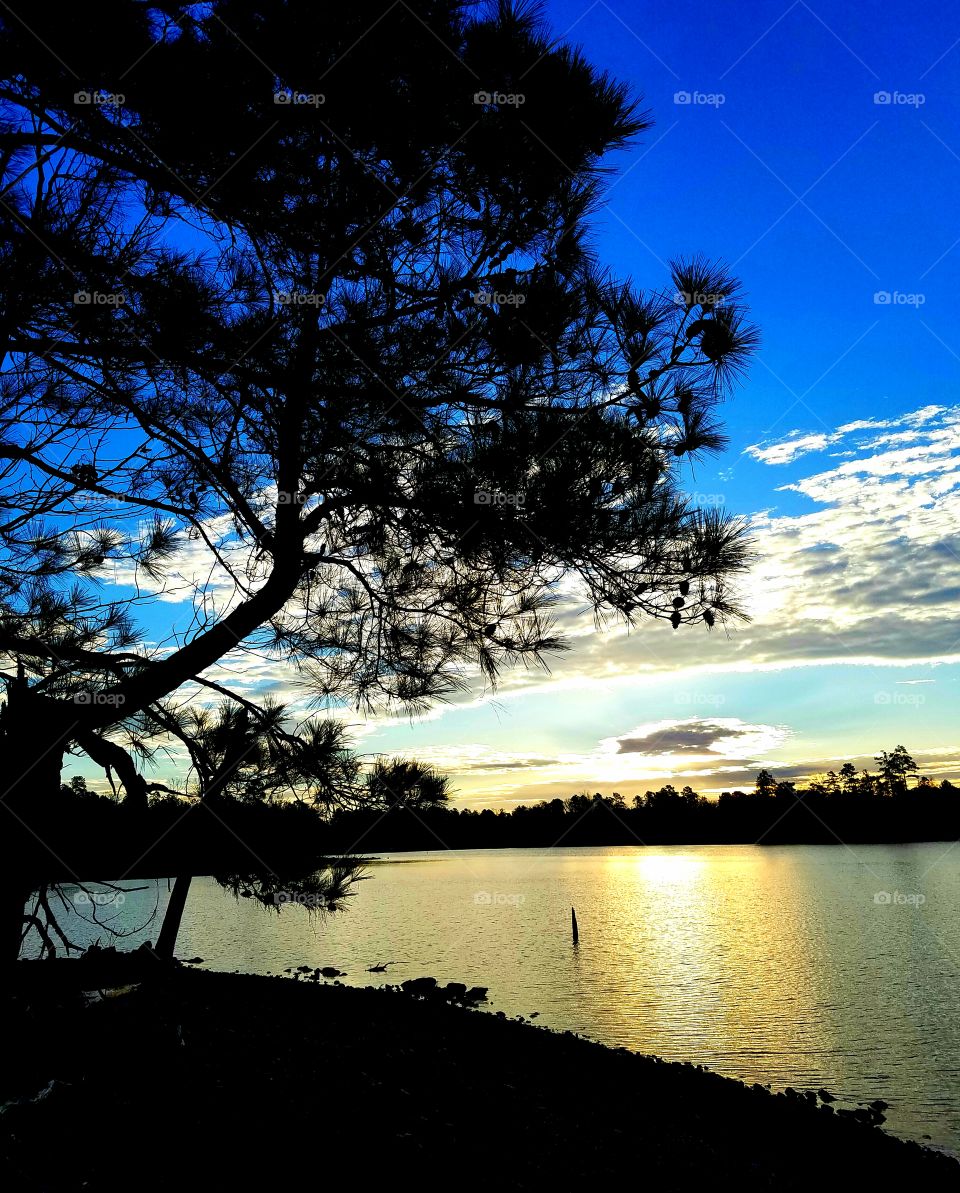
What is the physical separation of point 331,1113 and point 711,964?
20.7m

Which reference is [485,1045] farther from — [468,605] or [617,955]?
[617,955]

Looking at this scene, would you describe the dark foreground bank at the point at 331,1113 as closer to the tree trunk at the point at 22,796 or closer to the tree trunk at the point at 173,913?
the tree trunk at the point at 173,913

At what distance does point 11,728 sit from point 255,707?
4.57 ft

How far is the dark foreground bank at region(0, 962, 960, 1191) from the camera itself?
3336 mm

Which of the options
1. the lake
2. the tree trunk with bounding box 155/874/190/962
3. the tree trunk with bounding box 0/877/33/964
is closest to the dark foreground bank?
the tree trunk with bounding box 0/877/33/964

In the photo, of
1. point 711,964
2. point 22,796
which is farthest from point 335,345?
point 711,964

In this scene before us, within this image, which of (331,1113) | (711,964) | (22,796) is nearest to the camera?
(331,1113)

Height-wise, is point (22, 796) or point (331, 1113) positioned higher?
point (22, 796)

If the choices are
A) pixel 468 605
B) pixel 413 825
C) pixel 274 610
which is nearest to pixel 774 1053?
pixel 413 825

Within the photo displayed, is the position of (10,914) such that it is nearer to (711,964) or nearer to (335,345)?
(335,345)

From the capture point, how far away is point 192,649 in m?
4.85

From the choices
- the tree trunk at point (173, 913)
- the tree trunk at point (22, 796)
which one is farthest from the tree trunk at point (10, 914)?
the tree trunk at point (173, 913)

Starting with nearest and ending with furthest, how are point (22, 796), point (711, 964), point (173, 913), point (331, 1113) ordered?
point (331, 1113) < point (22, 796) < point (173, 913) < point (711, 964)

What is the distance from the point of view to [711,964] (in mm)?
21891
